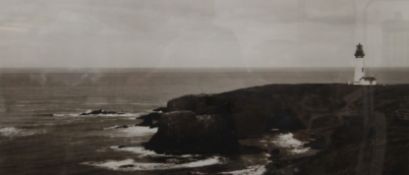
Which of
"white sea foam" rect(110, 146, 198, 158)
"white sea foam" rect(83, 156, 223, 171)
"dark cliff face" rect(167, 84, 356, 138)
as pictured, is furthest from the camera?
"dark cliff face" rect(167, 84, 356, 138)

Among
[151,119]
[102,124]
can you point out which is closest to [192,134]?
[151,119]

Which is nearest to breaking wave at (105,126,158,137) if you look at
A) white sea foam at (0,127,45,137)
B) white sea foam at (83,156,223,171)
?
white sea foam at (83,156,223,171)

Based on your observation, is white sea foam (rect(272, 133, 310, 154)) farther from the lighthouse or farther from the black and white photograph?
the lighthouse

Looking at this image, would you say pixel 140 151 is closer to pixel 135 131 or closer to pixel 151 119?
pixel 135 131

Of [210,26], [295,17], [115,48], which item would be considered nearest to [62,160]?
[115,48]

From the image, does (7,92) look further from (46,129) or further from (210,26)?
(210,26)
